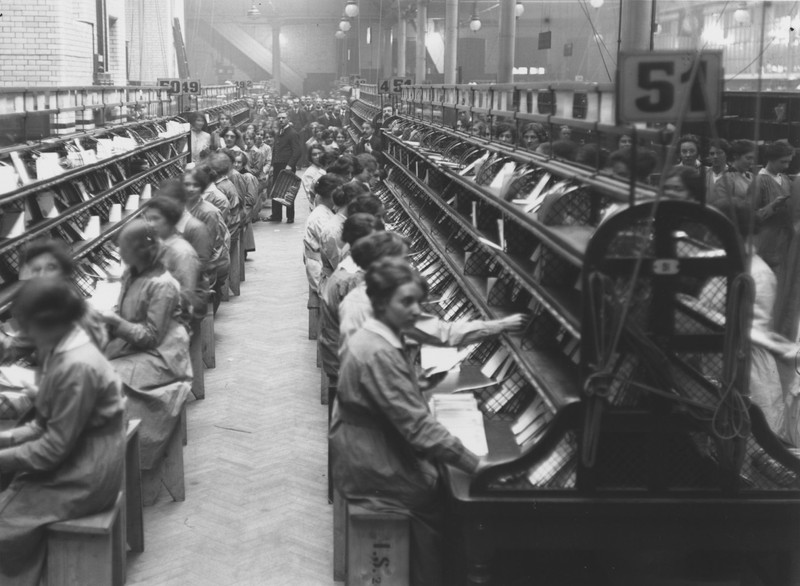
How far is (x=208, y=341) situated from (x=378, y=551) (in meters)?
5.94

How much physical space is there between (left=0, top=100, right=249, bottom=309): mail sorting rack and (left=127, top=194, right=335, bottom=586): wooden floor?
1.57 m

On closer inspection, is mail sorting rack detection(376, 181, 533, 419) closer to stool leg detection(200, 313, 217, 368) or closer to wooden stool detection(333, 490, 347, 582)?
wooden stool detection(333, 490, 347, 582)

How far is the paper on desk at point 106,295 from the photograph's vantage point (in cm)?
672

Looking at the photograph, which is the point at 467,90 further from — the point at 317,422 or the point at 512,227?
the point at 512,227

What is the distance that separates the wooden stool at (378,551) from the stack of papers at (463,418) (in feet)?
1.56

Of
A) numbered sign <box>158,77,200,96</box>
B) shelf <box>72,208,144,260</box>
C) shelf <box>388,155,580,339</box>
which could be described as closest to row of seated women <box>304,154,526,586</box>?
shelf <box>388,155,580,339</box>

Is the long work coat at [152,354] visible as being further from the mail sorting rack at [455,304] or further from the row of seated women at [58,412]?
the mail sorting rack at [455,304]

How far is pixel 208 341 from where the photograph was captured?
10.1 meters

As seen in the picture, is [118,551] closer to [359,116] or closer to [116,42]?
[116,42]

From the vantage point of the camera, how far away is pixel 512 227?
6.00 meters

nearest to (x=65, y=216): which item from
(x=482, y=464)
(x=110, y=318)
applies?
(x=110, y=318)

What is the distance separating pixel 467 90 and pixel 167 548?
545 cm

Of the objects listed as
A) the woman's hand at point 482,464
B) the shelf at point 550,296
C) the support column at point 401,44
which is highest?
the support column at point 401,44

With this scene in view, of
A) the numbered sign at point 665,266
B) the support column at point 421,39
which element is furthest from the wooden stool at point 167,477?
the support column at point 421,39
